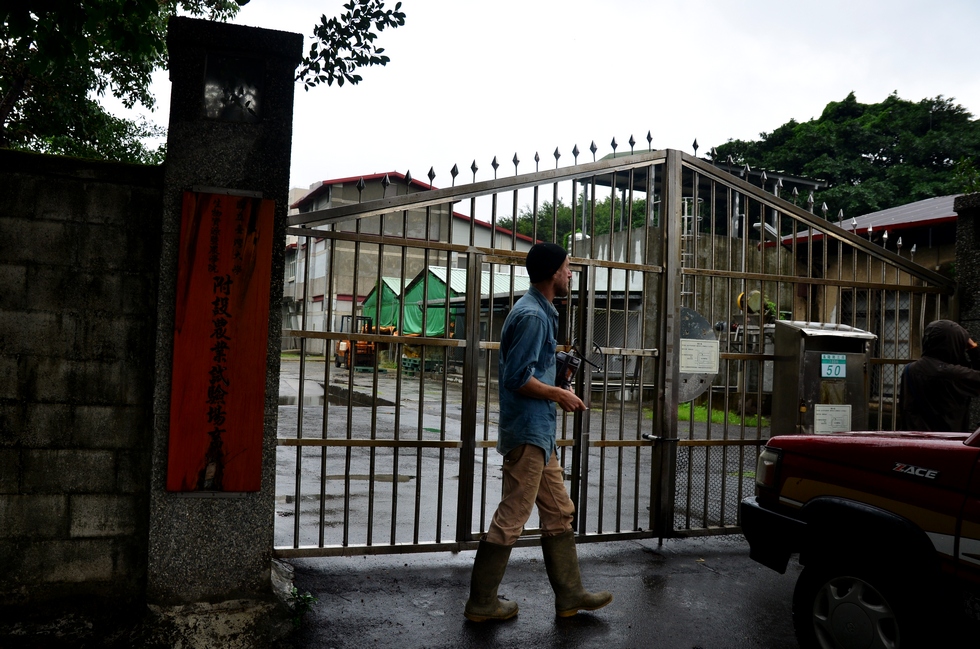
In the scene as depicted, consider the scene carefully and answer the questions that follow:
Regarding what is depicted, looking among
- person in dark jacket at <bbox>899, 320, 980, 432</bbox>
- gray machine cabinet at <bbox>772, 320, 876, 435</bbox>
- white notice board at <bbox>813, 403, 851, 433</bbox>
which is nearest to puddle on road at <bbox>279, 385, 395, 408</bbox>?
gray machine cabinet at <bbox>772, 320, 876, 435</bbox>

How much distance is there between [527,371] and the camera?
4.02m

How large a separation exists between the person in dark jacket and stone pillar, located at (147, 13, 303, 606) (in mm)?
4863

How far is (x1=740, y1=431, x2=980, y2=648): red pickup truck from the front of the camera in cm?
296

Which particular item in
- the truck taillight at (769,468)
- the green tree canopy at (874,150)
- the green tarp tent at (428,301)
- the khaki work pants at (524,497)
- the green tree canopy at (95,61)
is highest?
the green tree canopy at (874,150)

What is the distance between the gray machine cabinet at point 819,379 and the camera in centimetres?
610

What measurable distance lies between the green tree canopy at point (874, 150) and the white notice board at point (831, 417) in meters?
23.2

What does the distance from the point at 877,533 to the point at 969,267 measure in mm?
4920

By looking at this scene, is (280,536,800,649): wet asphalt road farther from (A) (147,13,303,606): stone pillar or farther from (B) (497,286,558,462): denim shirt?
(B) (497,286,558,462): denim shirt

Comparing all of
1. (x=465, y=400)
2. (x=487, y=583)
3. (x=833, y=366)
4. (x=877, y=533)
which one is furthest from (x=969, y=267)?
(x=487, y=583)

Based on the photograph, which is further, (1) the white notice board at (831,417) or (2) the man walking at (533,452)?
(1) the white notice board at (831,417)

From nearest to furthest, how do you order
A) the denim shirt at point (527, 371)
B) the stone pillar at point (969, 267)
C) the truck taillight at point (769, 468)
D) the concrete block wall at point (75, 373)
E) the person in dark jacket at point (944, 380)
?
1. the concrete block wall at point (75, 373)
2. the truck taillight at point (769, 468)
3. the denim shirt at point (527, 371)
4. the person in dark jacket at point (944, 380)
5. the stone pillar at point (969, 267)

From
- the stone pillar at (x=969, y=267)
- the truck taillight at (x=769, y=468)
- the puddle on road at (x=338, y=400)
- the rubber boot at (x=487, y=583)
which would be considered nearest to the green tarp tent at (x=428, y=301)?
the rubber boot at (x=487, y=583)

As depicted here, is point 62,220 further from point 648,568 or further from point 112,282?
point 648,568

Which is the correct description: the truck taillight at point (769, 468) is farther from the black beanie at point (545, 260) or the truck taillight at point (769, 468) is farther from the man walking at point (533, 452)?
the black beanie at point (545, 260)
